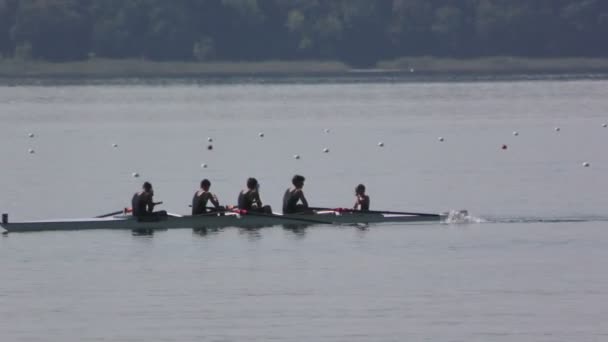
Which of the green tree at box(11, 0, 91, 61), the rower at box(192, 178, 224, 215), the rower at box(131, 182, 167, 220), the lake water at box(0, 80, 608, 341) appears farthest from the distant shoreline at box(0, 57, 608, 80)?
the rower at box(131, 182, 167, 220)

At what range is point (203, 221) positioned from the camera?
35.5m

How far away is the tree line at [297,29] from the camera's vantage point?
466ft

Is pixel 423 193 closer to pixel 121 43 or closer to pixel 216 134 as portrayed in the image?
pixel 216 134

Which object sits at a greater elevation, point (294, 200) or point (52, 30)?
point (52, 30)

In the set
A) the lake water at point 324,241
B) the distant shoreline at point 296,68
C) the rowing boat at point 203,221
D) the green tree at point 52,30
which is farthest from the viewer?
the distant shoreline at point 296,68

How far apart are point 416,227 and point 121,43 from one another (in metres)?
108

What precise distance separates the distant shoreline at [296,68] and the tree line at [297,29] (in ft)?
2.83

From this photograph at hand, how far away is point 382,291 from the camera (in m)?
28.1

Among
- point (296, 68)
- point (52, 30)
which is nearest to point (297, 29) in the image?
point (296, 68)

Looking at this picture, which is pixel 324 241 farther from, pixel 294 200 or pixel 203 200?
pixel 203 200

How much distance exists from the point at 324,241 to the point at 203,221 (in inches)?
104

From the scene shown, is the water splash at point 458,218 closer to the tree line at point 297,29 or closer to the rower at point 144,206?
the rower at point 144,206

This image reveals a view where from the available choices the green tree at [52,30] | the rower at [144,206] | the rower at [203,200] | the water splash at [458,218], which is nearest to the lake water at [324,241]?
the water splash at [458,218]

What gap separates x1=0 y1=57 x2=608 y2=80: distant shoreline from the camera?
144m
